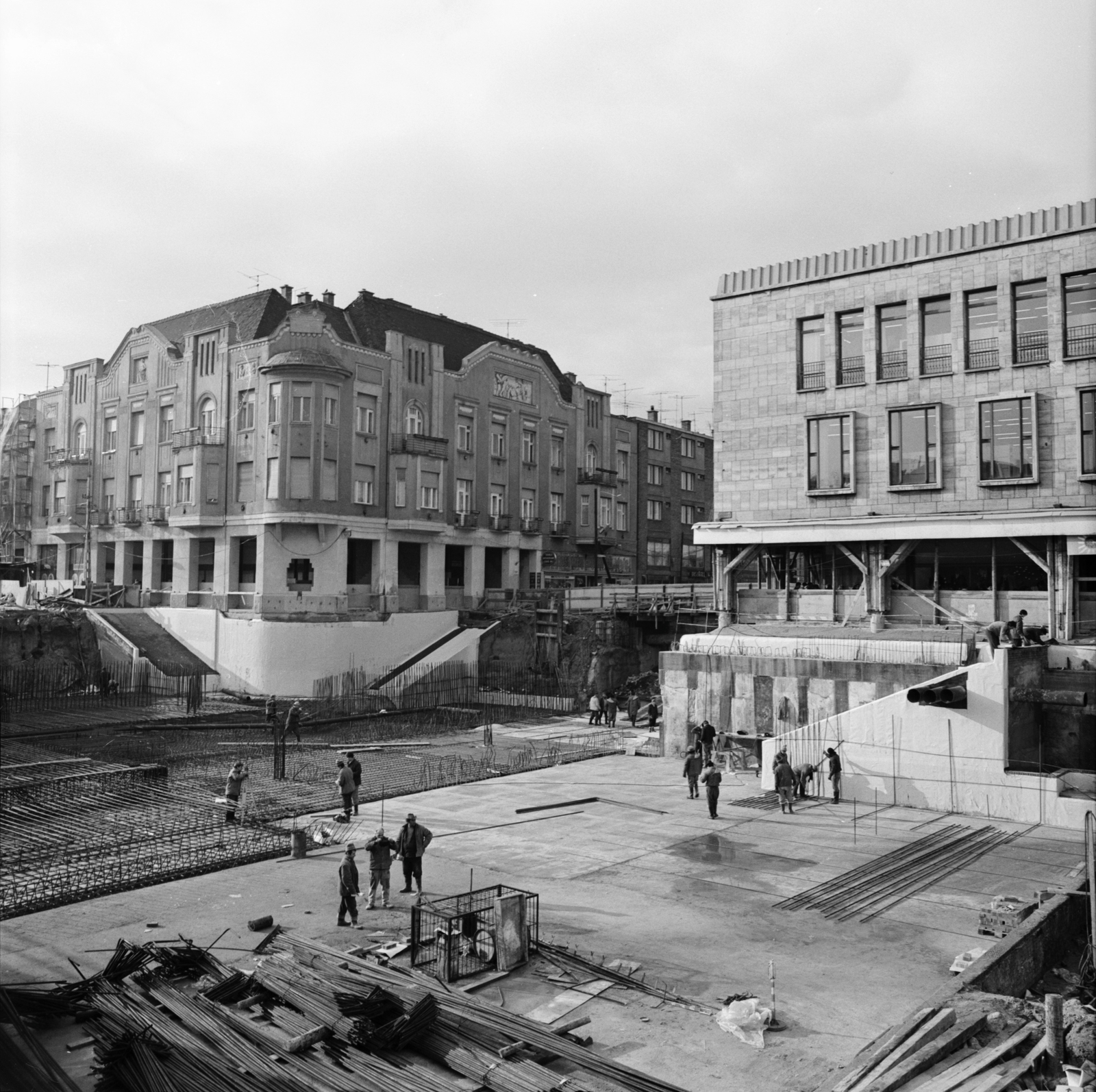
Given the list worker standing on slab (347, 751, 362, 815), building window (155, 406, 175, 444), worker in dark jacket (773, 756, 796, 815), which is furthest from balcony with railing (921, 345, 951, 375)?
building window (155, 406, 175, 444)

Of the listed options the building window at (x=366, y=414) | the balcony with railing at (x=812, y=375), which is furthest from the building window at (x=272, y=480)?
the balcony with railing at (x=812, y=375)

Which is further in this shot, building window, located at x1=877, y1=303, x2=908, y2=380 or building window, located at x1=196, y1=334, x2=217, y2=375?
building window, located at x1=196, y1=334, x2=217, y2=375

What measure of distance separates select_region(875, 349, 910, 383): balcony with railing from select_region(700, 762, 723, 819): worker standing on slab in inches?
664

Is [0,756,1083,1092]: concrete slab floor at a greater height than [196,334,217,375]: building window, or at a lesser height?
lesser

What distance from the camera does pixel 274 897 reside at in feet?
54.0

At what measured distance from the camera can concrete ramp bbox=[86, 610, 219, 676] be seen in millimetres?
47594

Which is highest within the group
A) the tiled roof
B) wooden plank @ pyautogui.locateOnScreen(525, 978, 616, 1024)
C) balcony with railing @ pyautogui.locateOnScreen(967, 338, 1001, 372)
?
the tiled roof

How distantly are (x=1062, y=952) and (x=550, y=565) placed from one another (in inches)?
1966

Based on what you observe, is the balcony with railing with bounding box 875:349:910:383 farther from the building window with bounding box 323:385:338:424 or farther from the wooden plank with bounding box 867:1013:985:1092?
the building window with bounding box 323:385:338:424

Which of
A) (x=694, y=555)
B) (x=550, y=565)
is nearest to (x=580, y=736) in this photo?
(x=550, y=565)

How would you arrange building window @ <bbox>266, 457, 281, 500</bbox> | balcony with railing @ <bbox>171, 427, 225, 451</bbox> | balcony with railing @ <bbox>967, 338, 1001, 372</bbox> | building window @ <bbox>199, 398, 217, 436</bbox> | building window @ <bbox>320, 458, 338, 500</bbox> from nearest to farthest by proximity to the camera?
balcony with railing @ <bbox>967, 338, 1001, 372</bbox> < building window @ <bbox>266, 457, 281, 500</bbox> < building window @ <bbox>320, 458, 338, 500</bbox> < balcony with railing @ <bbox>171, 427, 225, 451</bbox> < building window @ <bbox>199, 398, 217, 436</bbox>

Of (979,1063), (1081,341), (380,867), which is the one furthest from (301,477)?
(979,1063)

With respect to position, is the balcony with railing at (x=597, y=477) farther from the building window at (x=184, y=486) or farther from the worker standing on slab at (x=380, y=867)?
the worker standing on slab at (x=380, y=867)

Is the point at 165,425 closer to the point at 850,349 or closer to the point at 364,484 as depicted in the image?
the point at 364,484
